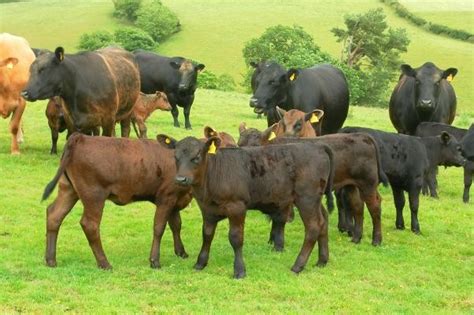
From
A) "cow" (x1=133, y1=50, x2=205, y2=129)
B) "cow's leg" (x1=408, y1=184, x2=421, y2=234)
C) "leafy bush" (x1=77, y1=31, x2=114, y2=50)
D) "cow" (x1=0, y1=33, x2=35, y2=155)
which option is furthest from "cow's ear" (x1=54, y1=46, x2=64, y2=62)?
"leafy bush" (x1=77, y1=31, x2=114, y2=50)

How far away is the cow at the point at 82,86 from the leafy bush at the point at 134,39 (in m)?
46.6

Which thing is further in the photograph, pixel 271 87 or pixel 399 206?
pixel 271 87

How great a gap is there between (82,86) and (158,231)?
498 cm

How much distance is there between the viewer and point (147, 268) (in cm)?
848

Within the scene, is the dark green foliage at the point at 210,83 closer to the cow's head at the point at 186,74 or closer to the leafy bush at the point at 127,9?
the cow's head at the point at 186,74

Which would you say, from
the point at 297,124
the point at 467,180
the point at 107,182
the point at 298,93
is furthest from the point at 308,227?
the point at 467,180

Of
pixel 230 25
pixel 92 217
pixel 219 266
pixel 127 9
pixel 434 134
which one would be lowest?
pixel 230 25

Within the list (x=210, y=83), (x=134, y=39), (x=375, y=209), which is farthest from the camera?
(x=134, y=39)

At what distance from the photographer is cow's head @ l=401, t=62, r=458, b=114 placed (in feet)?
47.3

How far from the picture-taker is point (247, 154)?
880cm

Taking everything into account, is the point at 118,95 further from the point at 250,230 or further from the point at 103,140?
the point at 103,140

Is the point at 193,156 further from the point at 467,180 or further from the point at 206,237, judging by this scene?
the point at 467,180

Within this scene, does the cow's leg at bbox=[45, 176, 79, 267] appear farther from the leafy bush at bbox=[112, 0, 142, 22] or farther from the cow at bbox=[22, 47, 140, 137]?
the leafy bush at bbox=[112, 0, 142, 22]

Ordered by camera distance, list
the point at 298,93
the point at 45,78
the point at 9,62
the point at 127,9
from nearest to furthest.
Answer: the point at 45,78 → the point at 298,93 → the point at 9,62 → the point at 127,9
